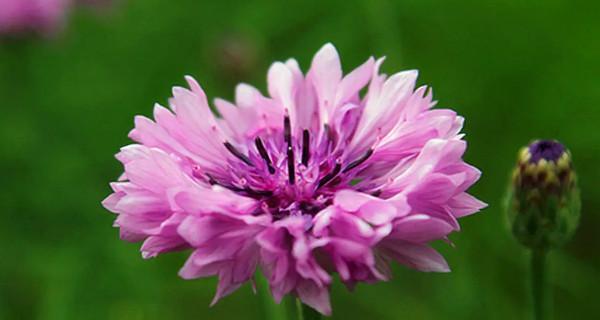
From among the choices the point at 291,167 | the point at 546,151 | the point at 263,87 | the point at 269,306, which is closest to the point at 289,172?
the point at 291,167

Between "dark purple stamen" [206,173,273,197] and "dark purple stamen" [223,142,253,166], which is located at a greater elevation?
"dark purple stamen" [223,142,253,166]

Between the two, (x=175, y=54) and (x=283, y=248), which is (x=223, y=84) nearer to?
(x=175, y=54)

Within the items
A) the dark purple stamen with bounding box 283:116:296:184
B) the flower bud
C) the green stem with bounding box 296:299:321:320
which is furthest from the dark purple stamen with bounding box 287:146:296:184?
the flower bud

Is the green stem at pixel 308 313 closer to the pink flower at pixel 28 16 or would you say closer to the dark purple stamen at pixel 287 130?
the dark purple stamen at pixel 287 130

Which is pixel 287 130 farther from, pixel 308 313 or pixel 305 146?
pixel 308 313

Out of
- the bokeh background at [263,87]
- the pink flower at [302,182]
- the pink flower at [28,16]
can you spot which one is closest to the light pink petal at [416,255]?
the pink flower at [302,182]

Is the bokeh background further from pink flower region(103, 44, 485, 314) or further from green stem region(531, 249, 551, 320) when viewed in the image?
pink flower region(103, 44, 485, 314)
